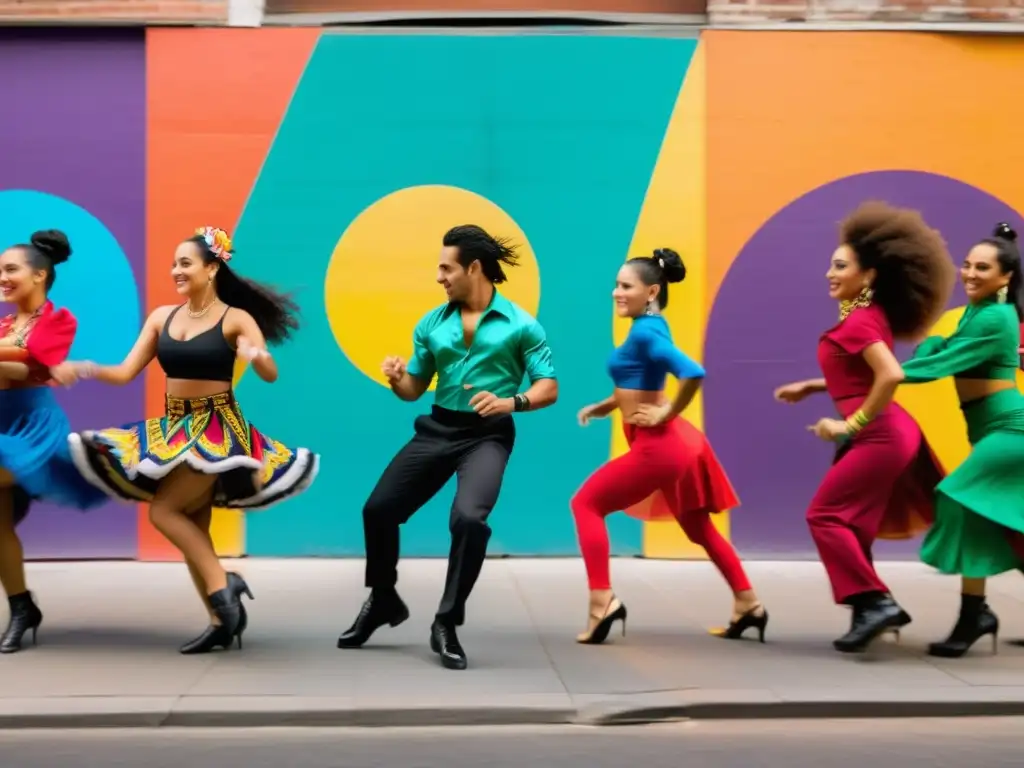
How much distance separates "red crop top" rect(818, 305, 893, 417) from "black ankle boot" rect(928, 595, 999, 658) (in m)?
1.15

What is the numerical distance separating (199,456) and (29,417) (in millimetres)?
984

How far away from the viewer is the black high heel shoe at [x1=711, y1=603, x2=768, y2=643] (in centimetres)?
616

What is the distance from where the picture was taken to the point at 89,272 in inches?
328

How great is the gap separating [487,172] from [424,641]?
3.58 metres

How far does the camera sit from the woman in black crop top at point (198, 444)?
5.62 metres

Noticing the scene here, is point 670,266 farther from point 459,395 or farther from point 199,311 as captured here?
point 199,311

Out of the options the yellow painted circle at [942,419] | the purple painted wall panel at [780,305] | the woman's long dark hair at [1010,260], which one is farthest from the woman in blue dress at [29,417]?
the yellow painted circle at [942,419]

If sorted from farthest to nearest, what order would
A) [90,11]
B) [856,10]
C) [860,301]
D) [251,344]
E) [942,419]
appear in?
1. [942,419]
2. [856,10]
3. [90,11]
4. [860,301]
5. [251,344]

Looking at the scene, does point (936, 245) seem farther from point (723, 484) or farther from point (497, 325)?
point (497, 325)

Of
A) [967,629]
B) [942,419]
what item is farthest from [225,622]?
[942,419]

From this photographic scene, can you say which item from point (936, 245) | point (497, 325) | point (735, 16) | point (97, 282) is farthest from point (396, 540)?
point (735, 16)

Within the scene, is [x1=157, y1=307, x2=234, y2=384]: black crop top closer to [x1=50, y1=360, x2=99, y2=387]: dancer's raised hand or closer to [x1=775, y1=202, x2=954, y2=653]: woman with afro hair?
[x1=50, y1=360, x2=99, y2=387]: dancer's raised hand

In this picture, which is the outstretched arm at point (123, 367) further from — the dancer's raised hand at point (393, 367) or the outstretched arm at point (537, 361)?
the outstretched arm at point (537, 361)

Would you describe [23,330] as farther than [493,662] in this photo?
Yes
